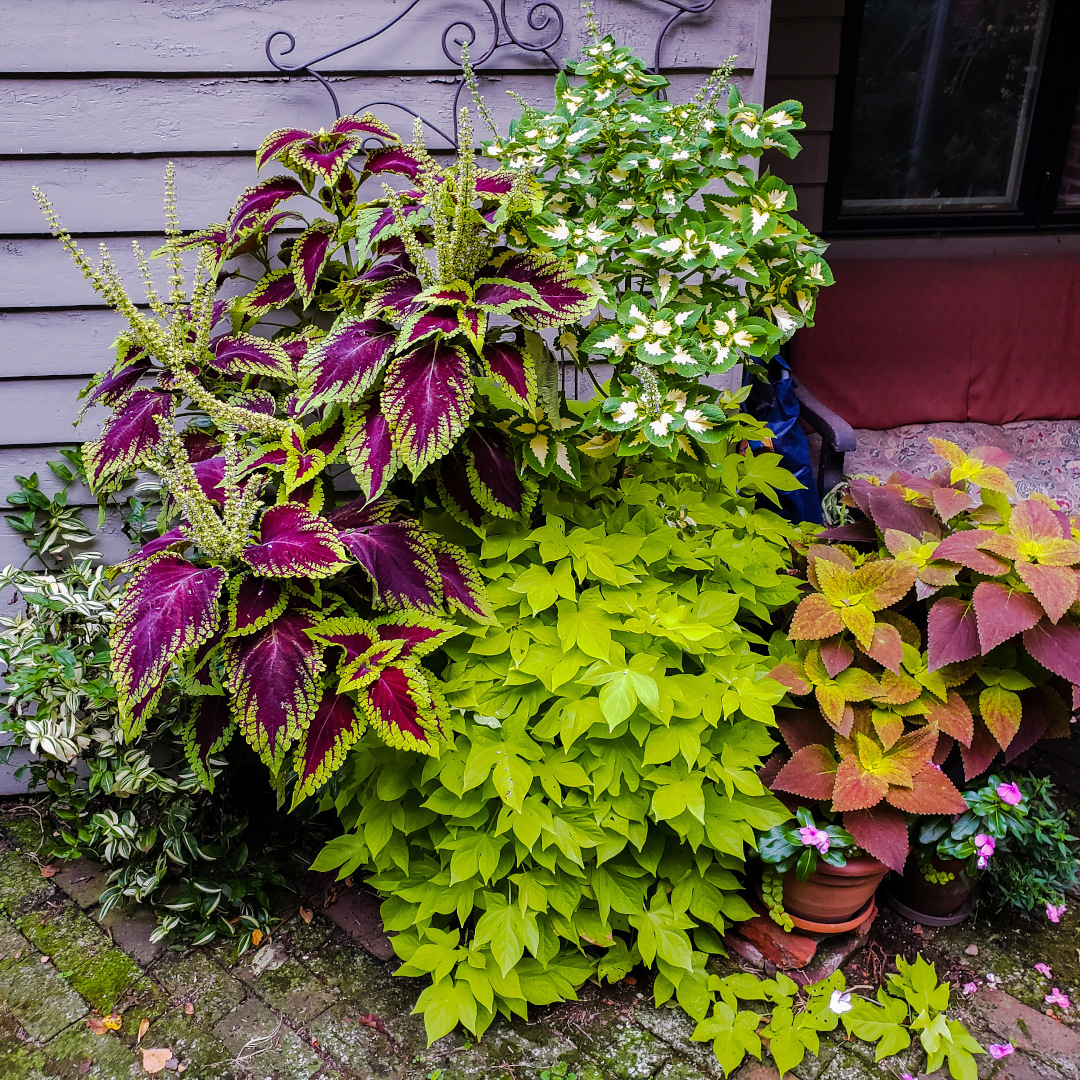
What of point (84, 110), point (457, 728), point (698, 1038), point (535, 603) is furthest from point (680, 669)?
point (84, 110)

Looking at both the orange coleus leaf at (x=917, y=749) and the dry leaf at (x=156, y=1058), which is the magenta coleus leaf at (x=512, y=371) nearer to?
the orange coleus leaf at (x=917, y=749)

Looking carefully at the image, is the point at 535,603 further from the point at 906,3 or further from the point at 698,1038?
the point at 906,3

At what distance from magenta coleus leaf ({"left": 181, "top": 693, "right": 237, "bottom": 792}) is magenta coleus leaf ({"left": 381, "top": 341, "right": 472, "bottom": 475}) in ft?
1.96

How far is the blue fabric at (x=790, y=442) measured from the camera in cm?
242

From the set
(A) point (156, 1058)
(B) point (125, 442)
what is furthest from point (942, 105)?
(A) point (156, 1058)

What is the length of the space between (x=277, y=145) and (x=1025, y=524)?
5.47 feet

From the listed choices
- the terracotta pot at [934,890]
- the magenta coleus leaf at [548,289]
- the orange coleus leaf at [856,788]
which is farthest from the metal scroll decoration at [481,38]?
the terracotta pot at [934,890]

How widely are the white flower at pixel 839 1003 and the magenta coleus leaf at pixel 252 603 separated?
1.28 metres

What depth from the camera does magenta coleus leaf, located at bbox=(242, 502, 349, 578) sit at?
1.25m

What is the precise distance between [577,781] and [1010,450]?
7.70ft

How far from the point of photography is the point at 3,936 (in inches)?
68.7

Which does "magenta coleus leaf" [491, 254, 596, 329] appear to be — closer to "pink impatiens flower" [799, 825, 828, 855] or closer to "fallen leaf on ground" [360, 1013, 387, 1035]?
"pink impatiens flower" [799, 825, 828, 855]

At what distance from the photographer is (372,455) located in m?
1.31

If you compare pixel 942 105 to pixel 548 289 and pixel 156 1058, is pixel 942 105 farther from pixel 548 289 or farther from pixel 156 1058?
pixel 156 1058
